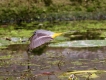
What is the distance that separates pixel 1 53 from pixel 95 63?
6.17 ft

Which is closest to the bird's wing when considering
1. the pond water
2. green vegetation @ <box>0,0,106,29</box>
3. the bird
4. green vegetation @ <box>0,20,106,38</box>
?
the bird

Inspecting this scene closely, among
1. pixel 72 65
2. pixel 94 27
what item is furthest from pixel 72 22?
pixel 72 65

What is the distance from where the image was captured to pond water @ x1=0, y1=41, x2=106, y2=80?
17.4 ft

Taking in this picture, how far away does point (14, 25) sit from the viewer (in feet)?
35.3

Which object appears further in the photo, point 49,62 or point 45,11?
point 45,11

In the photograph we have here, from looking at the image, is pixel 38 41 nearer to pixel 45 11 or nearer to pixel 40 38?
pixel 40 38

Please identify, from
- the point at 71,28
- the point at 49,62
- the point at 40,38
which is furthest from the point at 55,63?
the point at 71,28

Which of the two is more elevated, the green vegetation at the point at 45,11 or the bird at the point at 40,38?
the bird at the point at 40,38

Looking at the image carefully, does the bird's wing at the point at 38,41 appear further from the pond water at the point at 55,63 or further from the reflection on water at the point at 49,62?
the reflection on water at the point at 49,62

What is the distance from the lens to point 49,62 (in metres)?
6.25

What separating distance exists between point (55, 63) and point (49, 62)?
148mm

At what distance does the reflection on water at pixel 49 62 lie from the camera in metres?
5.41

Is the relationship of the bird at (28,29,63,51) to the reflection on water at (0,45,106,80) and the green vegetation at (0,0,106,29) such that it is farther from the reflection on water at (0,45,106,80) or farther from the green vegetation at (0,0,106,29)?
the green vegetation at (0,0,106,29)

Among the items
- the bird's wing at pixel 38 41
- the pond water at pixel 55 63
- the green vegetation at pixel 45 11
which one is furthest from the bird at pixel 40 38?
the green vegetation at pixel 45 11
